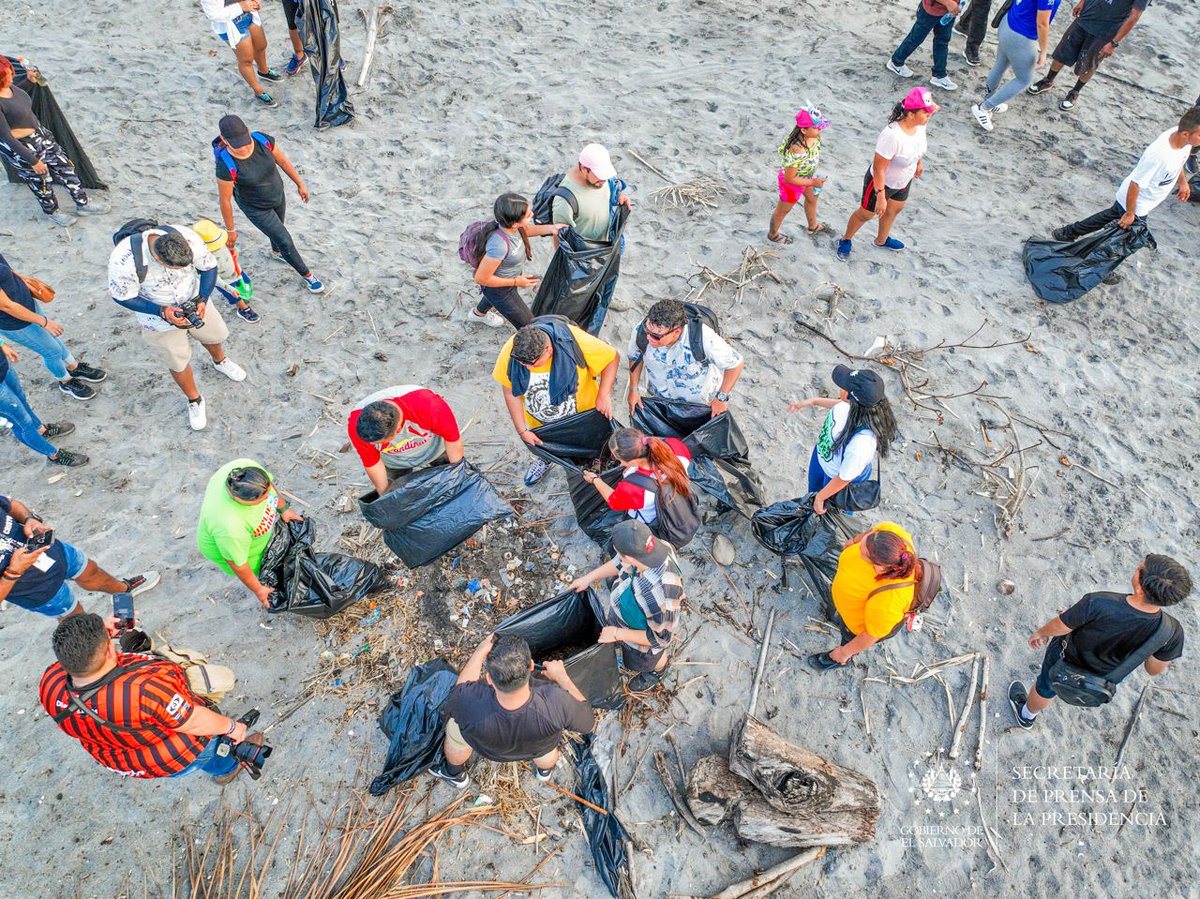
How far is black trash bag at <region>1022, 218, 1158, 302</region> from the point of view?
630cm

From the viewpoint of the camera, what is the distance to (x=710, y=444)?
4.75 m

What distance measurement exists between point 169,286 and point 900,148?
231 inches

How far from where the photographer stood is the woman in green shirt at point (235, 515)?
3.75 metres

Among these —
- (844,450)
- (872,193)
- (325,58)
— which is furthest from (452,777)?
(325,58)

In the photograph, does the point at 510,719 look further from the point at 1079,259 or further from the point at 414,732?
the point at 1079,259

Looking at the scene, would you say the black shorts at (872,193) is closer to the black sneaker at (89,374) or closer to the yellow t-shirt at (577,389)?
the yellow t-shirt at (577,389)

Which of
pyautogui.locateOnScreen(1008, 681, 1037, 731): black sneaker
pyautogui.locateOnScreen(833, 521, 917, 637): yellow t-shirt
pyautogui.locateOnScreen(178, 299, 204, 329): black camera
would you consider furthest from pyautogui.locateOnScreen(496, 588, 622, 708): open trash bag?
pyautogui.locateOnScreen(178, 299, 204, 329): black camera

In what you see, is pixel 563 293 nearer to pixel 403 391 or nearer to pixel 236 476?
pixel 403 391

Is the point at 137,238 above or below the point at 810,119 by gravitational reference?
below

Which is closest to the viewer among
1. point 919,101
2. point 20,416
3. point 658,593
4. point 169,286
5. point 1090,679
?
point 658,593

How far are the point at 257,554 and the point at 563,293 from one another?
9.61 feet

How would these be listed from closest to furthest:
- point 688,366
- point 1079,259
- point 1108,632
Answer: point 1108,632 < point 688,366 < point 1079,259

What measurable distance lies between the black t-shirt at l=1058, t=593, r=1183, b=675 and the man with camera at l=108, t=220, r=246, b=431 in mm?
5936

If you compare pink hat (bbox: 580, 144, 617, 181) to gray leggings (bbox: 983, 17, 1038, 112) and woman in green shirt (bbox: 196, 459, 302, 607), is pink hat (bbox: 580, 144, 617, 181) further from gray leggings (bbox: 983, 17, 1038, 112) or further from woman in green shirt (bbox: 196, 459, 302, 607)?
gray leggings (bbox: 983, 17, 1038, 112)
